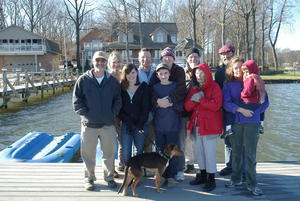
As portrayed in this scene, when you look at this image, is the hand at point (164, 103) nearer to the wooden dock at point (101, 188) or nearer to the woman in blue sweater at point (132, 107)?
the woman in blue sweater at point (132, 107)

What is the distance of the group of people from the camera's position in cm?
419

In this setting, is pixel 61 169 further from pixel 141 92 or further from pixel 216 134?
pixel 216 134

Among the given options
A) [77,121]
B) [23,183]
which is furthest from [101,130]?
[77,121]

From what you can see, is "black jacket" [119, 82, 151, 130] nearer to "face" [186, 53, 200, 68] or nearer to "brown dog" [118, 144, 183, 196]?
"brown dog" [118, 144, 183, 196]

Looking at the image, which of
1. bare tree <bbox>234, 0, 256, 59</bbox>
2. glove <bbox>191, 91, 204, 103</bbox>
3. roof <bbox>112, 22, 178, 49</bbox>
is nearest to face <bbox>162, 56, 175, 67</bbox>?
glove <bbox>191, 91, 204, 103</bbox>

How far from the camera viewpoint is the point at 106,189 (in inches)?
176

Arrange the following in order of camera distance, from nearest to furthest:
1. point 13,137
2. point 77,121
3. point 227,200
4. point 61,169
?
point 227,200 → point 61,169 → point 13,137 → point 77,121

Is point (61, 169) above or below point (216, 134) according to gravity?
below

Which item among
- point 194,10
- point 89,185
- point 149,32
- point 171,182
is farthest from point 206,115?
point 149,32

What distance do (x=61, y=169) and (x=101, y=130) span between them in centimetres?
141

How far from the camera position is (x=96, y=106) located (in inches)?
170

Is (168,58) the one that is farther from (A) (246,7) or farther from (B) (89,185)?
(A) (246,7)

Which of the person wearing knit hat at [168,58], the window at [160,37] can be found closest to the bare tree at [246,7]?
the window at [160,37]

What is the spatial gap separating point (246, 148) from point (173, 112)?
111 cm
